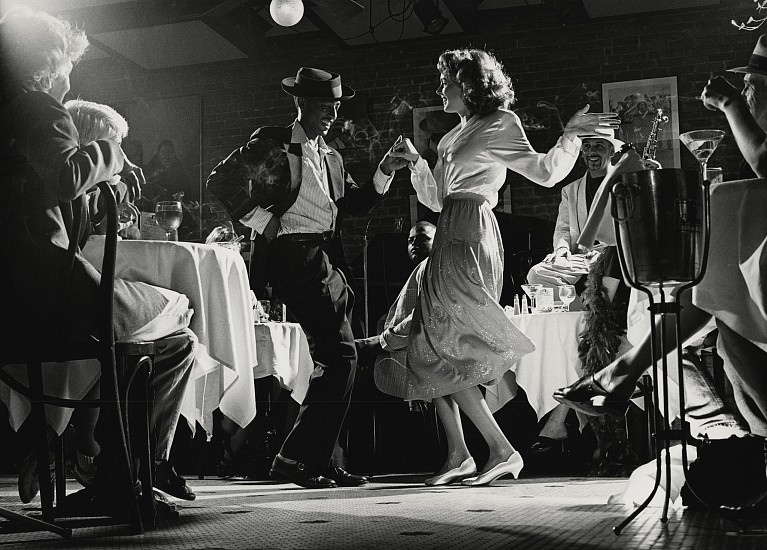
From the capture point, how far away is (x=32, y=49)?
7.45ft

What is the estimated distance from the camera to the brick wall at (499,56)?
7.64 meters

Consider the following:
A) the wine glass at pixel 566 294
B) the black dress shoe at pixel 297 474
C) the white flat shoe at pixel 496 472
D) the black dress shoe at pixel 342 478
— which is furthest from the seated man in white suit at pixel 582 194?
the black dress shoe at pixel 297 474

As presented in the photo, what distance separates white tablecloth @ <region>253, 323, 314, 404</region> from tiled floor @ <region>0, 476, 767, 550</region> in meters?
1.45

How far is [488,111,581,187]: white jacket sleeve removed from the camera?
3.52m

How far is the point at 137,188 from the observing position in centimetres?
230

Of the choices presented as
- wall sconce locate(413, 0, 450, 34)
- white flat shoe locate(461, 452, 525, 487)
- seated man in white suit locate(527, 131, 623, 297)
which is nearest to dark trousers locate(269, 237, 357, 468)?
white flat shoe locate(461, 452, 525, 487)

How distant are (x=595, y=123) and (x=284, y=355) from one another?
2.18 meters

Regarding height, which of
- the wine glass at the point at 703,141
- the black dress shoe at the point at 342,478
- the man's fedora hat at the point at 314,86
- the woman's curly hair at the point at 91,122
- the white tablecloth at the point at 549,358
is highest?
the man's fedora hat at the point at 314,86

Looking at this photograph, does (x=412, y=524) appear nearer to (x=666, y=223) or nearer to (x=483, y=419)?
(x=666, y=223)

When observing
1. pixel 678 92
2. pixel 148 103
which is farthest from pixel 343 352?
pixel 148 103

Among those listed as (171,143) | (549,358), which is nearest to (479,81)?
(549,358)

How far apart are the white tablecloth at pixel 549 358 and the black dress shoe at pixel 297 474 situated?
1237 mm

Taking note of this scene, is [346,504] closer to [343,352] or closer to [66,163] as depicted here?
[343,352]

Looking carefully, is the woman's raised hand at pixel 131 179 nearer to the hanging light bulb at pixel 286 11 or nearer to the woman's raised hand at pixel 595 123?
the woman's raised hand at pixel 595 123
